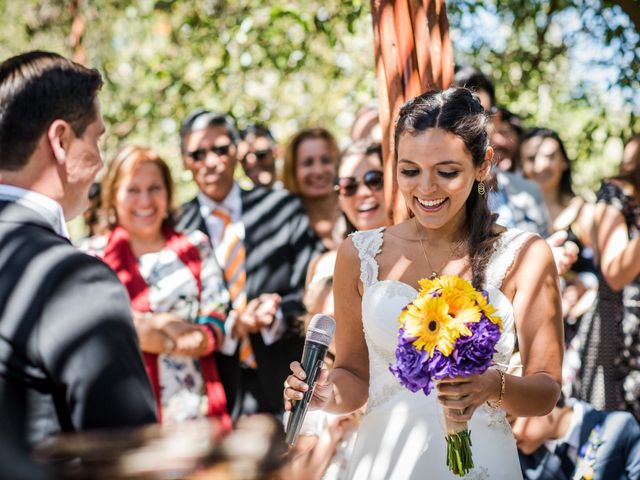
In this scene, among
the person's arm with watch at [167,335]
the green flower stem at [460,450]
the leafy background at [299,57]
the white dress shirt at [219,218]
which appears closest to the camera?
the green flower stem at [460,450]

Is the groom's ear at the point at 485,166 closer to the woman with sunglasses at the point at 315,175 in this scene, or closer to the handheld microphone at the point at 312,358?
the handheld microphone at the point at 312,358

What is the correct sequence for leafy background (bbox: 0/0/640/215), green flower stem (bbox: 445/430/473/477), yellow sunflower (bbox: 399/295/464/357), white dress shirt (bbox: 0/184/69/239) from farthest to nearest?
leafy background (bbox: 0/0/640/215) → green flower stem (bbox: 445/430/473/477) → yellow sunflower (bbox: 399/295/464/357) → white dress shirt (bbox: 0/184/69/239)

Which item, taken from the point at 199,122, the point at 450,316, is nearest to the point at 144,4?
the point at 199,122

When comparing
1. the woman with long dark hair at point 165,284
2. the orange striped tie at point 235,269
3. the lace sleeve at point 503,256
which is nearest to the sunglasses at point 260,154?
the orange striped tie at point 235,269

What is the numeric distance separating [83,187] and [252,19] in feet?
16.0

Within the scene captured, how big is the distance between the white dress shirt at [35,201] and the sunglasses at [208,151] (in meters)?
3.54

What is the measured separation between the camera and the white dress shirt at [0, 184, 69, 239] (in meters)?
2.28

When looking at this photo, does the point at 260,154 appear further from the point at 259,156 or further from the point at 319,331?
the point at 319,331

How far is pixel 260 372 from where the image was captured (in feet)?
17.8

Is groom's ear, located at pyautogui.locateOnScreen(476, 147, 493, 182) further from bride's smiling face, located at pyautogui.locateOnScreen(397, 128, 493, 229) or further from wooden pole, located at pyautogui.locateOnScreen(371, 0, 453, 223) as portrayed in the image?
wooden pole, located at pyautogui.locateOnScreen(371, 0, 453, 223)

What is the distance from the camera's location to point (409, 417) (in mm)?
3033

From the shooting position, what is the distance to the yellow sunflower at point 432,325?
2447 millimetres

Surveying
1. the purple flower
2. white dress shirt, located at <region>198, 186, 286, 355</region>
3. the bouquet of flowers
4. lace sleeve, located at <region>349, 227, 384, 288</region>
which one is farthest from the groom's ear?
white dress shirt, located at <region>198, 186, 286, 355</region>

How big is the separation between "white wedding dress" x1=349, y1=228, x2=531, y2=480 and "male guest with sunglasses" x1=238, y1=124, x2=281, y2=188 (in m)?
3.93
